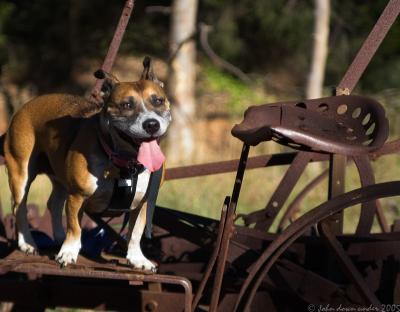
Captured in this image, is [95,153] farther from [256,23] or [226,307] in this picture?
[256,23]

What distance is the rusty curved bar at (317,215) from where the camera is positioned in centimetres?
246

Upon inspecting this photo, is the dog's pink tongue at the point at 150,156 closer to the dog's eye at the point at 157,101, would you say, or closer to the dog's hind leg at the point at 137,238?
the dog's eye at the point at 157,101

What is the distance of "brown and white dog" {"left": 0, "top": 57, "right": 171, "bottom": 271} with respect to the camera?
9.19 feet

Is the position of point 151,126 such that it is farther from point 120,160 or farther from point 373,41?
point 373,41

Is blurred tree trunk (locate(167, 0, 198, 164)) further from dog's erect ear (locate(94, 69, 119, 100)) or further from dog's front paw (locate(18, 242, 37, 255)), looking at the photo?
dog's erect ear (locate(94, 69, 119, 100))

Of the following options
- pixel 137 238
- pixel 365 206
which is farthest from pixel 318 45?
pixel 137 238

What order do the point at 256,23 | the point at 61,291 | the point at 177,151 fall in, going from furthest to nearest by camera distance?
the point at 256,23, the point at 177,151, the point at 61,291

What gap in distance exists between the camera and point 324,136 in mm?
2359

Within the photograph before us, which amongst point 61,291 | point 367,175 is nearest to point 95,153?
point 61,291

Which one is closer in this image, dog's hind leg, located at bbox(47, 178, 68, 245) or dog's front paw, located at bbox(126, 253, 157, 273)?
dog's front paw, located at bbox(126, 253, 157, 273)

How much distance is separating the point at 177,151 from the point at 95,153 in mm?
6751

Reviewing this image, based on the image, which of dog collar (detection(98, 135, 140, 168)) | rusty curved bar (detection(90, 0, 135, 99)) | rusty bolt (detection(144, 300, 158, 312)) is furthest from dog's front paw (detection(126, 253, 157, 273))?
rusty curved bar (detection(90, 0, 135, 99))

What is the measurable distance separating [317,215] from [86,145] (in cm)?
96

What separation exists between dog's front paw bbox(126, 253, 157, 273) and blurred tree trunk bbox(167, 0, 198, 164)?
6.30 metres
